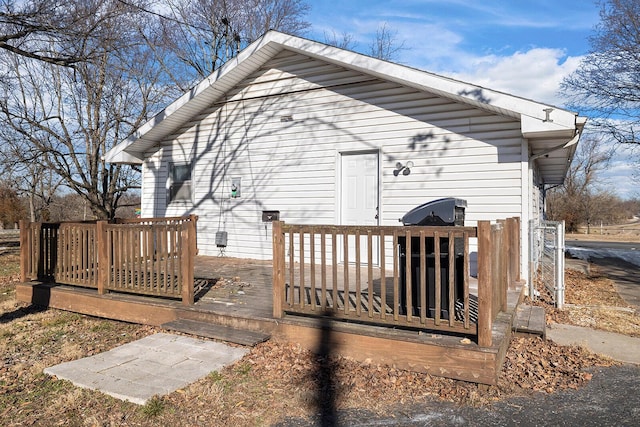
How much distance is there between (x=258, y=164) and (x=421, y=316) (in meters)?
5.86

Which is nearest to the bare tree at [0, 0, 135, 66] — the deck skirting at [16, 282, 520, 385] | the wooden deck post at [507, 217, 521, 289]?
the deck skirting at [16, 282, 520, 385]

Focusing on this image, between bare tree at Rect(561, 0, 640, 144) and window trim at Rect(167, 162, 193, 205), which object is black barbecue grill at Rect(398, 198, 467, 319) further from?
bare tree at Rect(561, 0, 640, 144)

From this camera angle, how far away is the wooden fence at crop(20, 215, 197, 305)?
4570 millimetres

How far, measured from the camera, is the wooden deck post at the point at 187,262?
444cm

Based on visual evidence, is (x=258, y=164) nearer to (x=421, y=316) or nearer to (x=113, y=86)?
(x=421, y=316)

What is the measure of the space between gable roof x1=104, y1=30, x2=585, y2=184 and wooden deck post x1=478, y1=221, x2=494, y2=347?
318 centimetres

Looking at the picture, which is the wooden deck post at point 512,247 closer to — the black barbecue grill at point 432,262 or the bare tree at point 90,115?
the black barbecue grill at point 432,262

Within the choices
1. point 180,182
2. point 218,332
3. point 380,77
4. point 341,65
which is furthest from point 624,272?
point 180,182

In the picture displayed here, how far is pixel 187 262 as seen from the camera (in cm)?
449

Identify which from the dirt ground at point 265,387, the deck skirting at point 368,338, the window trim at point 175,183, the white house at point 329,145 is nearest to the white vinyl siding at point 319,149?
the white house at point 329,145

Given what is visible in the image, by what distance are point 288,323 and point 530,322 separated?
8.52 ft

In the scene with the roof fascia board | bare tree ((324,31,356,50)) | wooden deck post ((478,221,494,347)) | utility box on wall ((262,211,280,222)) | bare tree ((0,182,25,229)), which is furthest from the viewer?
bare tree ((0,182,25,229))

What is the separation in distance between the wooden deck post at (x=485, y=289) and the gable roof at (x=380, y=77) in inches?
125

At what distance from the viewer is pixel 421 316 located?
10.8 ft
